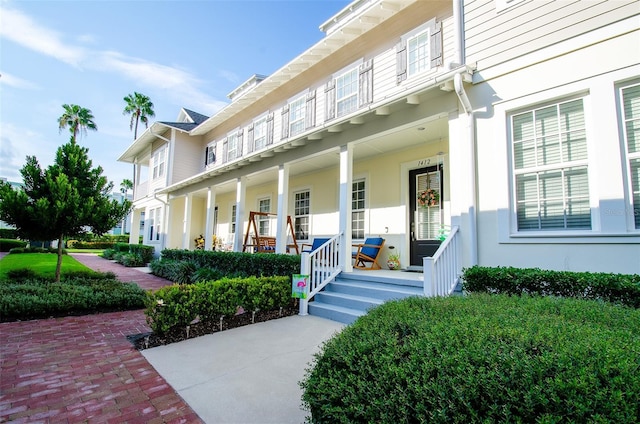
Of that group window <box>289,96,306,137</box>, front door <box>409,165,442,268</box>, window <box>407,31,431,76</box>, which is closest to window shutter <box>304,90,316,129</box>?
window <box>289,96,306,137</box>

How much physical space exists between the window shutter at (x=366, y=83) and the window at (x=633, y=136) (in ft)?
16.2

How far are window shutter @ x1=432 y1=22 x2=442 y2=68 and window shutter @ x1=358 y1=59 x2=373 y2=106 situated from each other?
1657 millimetres

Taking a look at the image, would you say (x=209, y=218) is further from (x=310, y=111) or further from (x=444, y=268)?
(x=444, y=268)

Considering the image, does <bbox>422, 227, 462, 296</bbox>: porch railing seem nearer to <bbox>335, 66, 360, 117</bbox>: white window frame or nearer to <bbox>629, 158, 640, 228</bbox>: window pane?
<bbox>629, 158, 640, 228</bbox>: window pane

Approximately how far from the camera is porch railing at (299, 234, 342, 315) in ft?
19.2

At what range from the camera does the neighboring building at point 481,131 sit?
4.02 m

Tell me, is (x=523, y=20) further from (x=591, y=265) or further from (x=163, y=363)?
(x=163, y=363)

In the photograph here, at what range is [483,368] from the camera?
59.1 inches

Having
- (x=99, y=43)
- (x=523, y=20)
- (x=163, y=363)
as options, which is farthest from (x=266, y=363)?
(x=99, y=43)

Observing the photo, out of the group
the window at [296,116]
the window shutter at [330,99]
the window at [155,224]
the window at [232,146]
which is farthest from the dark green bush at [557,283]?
the window at [155,224]

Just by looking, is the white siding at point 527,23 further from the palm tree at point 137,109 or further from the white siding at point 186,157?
the palm tree at point 137,109

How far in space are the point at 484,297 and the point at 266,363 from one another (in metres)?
2.35

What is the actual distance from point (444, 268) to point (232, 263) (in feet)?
19.4

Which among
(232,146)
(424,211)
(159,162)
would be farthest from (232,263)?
(159,162)
